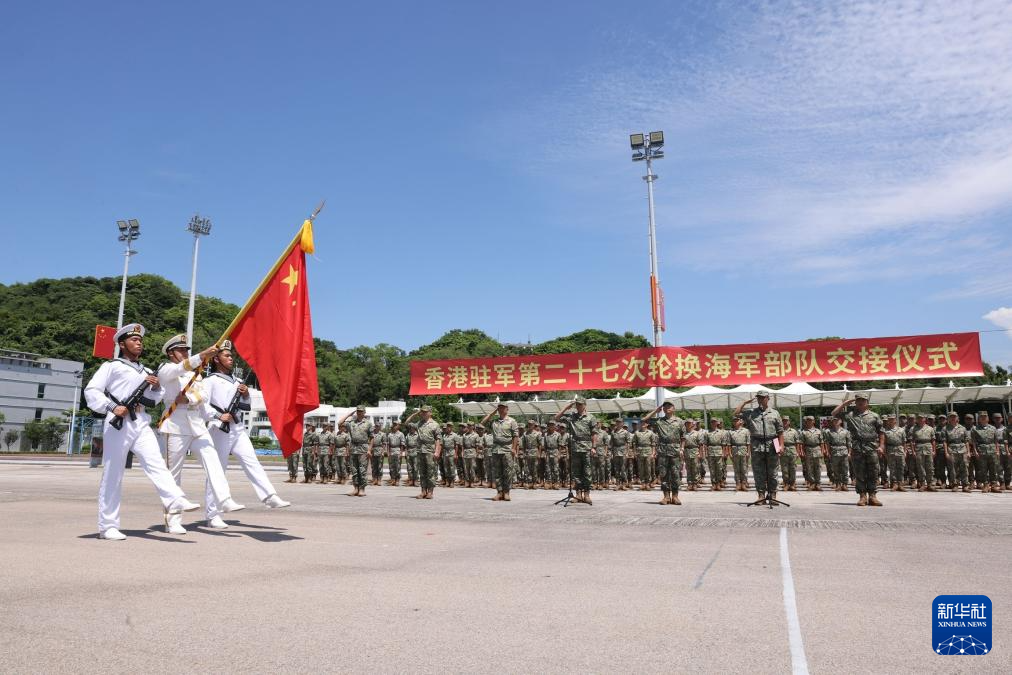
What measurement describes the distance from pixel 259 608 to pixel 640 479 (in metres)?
16.5

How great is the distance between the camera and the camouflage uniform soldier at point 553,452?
19031 millimetres

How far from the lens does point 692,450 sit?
19422 mm

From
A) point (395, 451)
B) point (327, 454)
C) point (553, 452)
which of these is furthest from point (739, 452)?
point (327, 454)

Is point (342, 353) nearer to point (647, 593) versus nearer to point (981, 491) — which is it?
point (981, 491)

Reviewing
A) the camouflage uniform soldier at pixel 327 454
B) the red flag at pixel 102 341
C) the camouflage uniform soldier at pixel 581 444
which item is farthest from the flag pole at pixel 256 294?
the red flag at pixel 102 341

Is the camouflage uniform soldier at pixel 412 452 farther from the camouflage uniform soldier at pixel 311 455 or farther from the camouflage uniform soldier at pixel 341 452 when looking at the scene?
the camouflage uniform soldier at pixel 311 455

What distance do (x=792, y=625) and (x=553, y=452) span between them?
1509 cm

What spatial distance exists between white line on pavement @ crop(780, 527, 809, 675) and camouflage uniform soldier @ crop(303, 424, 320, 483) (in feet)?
57.7

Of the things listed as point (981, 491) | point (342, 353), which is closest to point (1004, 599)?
point (981, 491)

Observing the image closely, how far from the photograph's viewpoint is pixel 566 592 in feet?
16.7

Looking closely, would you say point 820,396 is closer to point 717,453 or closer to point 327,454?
point 717,453

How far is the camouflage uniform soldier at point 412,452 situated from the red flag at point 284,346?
8.79 metres

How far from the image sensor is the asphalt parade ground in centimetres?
353

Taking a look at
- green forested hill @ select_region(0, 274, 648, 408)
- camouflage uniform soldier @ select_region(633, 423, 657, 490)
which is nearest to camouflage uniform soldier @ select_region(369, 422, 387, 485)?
camouflage uniform soldier @ select_region(633, 423, 657, 490)
